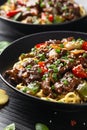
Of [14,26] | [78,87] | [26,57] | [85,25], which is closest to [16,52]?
[26,57]

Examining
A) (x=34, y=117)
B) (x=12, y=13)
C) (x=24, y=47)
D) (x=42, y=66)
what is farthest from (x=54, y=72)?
(x=12, y=13)

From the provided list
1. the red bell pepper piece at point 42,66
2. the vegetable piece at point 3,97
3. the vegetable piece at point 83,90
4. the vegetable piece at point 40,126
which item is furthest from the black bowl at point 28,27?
the vegetable piece at point 40,126

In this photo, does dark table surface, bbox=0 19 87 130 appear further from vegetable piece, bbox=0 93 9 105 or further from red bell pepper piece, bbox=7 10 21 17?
red bell pepper piece, bbox=7 10 21 17

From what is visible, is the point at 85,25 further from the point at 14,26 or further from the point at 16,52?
the point at 16,52

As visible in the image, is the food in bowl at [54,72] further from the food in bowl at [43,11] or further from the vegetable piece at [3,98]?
the food in bowl at [43,11]

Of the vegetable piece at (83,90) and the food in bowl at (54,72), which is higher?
the food in bowl at (54,72)
